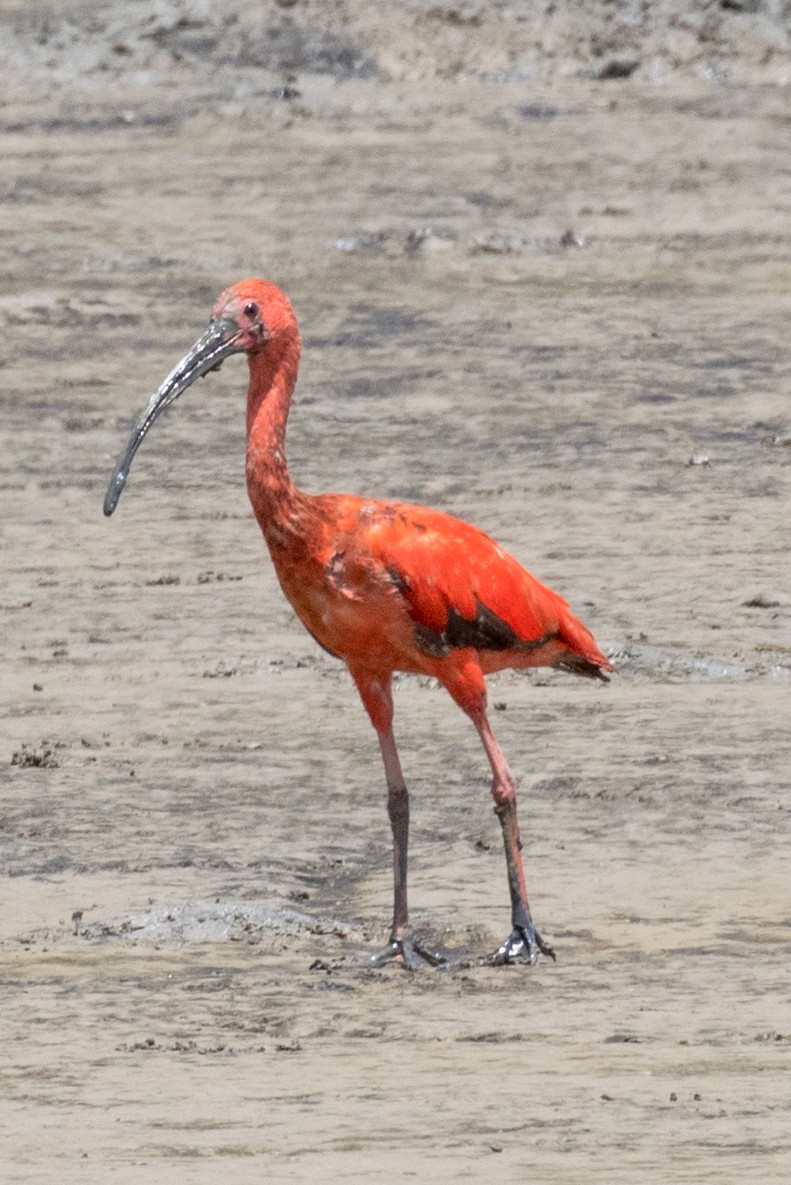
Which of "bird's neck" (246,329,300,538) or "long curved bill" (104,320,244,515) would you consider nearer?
"bird's neck" (246,329,300,538)

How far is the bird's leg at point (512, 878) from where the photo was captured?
266 inches

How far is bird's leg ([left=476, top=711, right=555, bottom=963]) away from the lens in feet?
22.1

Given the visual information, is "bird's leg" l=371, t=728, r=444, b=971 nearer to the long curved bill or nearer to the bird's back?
the bird's back

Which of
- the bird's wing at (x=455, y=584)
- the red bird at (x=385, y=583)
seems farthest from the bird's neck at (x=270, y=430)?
the bird's wing at (x=455, y=584)

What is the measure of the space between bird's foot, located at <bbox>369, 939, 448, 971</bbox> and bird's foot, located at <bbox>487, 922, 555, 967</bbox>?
0.15m

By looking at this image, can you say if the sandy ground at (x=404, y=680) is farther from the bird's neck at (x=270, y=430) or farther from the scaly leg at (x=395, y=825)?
the bird's neck at (x=270, y=430)

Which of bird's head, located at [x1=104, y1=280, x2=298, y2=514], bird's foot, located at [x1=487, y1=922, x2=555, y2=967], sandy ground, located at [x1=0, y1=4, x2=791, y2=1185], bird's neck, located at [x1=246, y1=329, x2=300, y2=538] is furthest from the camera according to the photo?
bird's head, located at [x1=104, y1=280, x2=298, y2=514]

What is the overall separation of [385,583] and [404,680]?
3037 mm

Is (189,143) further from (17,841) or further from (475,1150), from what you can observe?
(475,1150)

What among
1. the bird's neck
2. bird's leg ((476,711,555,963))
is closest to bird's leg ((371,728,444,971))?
bird's leg ((476,711,555,963))

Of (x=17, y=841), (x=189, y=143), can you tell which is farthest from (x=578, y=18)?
(x=17, y=841)

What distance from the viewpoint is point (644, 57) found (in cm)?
2294

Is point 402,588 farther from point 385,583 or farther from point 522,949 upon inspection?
point 522,949

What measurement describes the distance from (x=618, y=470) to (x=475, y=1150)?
7995mm
